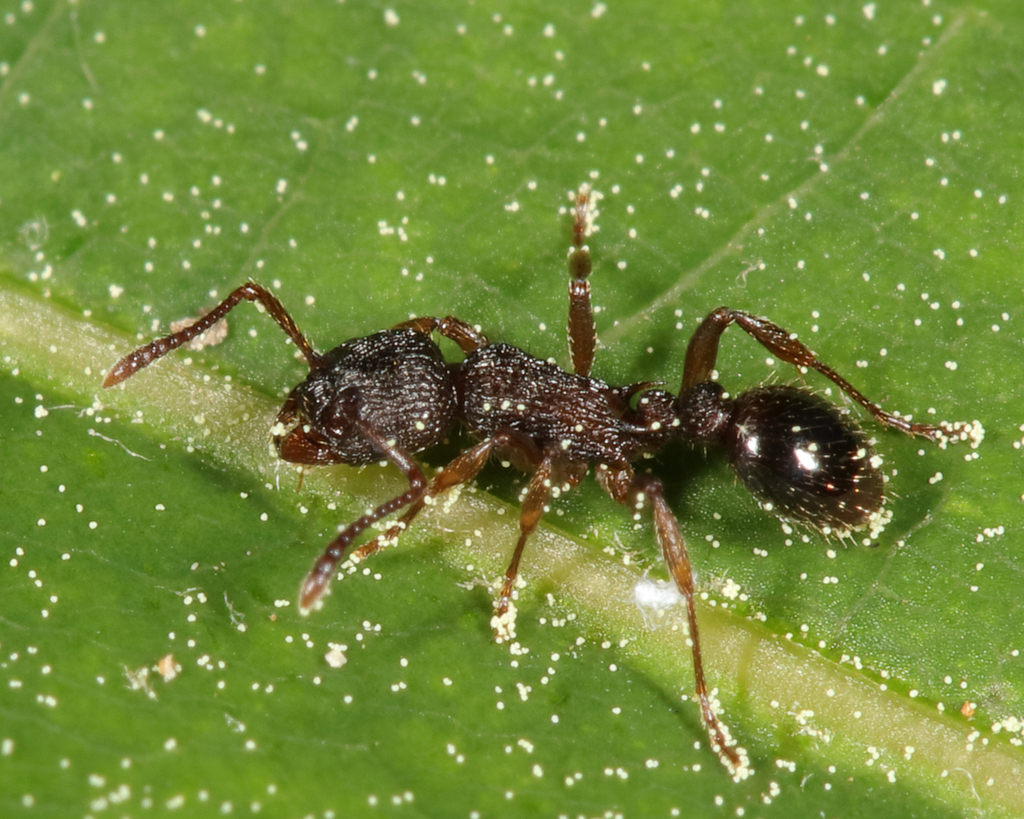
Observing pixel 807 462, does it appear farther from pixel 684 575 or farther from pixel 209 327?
pixel 209 327

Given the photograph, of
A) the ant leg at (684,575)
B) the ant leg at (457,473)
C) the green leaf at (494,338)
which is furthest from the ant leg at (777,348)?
the ant leg at (457,473)

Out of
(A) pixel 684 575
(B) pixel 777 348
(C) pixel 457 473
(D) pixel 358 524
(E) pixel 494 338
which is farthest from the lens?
(E) pixel 494 338

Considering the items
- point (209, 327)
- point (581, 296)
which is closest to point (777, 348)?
point (581, 296)

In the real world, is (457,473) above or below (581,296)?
below

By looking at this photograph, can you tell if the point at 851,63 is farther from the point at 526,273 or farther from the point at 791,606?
the point at 791,606

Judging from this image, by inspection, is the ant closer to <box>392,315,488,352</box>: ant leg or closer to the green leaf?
<box>392,315,488,352</box>: ant leg

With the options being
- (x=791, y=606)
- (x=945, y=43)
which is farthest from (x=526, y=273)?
(x=945, y=43)

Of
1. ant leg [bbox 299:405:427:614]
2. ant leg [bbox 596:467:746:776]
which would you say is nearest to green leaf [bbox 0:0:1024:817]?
ant leg [bbox 596:467:746:776]
